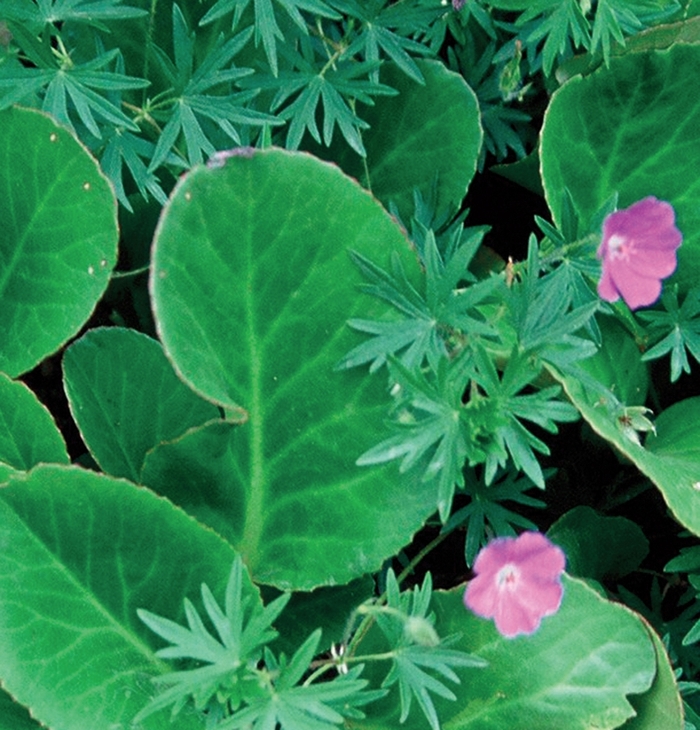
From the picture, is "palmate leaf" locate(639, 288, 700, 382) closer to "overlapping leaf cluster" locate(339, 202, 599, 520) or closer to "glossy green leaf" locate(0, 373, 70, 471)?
"overlapping leaf cluster" locate(339, 202, 599, 520)

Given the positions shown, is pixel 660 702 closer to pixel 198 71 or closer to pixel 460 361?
pixel 460 361

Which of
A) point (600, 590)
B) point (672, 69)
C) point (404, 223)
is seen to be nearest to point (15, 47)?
point (404, 223)

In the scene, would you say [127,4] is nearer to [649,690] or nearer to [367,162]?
[367,162]

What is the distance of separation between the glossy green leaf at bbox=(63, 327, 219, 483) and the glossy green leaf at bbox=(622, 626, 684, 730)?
22.5 inches

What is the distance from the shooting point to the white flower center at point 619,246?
105 centimetres

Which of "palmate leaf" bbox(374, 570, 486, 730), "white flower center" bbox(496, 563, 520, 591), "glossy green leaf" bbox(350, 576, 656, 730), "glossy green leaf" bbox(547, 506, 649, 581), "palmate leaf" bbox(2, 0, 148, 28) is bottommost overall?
"glossy green leaf" bbox(547, 506, 649, 581)

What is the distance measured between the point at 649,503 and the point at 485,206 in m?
0.52

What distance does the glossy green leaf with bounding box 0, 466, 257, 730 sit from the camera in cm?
101

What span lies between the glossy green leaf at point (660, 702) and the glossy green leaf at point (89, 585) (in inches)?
17.6

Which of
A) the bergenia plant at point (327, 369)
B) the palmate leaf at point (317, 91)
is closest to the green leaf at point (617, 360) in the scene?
the bergenia plant at point (327, 369)

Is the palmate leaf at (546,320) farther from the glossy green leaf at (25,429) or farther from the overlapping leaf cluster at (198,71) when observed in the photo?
the glossy green leaf at (25,429)

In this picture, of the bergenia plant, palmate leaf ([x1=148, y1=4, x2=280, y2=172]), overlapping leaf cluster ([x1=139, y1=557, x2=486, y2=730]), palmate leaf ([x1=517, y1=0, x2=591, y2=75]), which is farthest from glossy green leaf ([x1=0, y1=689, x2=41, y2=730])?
palmate leaf ([x1=517, y1=0, x2=591, y2=75])

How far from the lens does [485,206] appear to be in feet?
5.22

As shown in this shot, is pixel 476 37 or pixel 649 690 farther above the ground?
pixel 476 37
